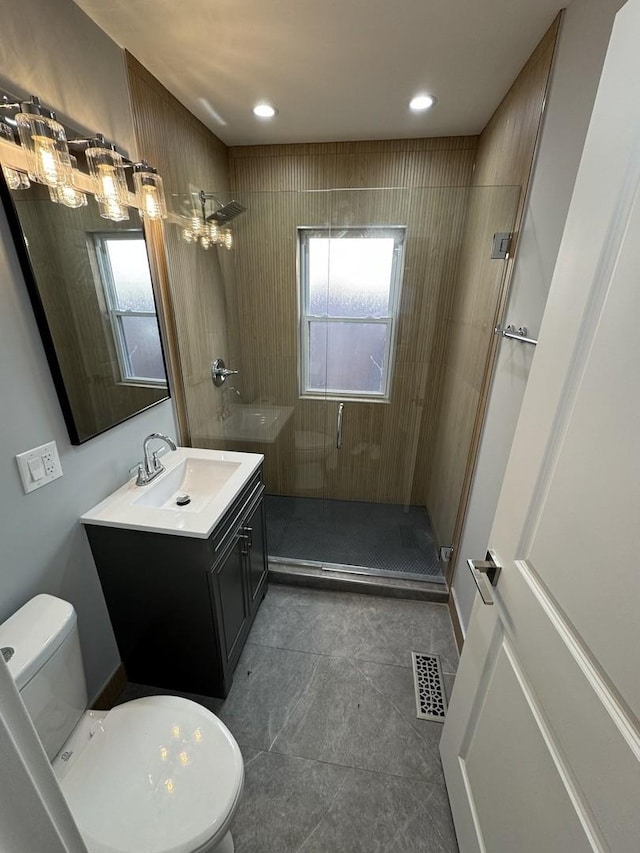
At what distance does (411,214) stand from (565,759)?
2.43 m

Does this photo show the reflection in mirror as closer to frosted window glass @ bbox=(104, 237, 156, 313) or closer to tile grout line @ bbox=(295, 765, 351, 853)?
frosted window glass @ bbox=(104, 237, 156, 313)

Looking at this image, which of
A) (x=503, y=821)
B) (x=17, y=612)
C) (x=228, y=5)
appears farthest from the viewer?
(x=228, y=5)

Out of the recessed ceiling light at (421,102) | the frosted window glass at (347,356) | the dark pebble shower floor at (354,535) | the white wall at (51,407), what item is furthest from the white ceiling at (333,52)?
the dark pebble shower floor at (354,535)

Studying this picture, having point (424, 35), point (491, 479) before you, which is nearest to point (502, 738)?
point (491, 479)

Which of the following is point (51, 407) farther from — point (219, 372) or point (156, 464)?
point (219, 372)

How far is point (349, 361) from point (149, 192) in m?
1.50

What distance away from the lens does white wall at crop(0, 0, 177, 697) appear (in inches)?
40.8

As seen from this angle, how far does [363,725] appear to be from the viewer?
1.50m

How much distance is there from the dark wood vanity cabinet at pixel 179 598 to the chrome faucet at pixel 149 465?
28 centimetres

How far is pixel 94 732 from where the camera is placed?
1077 millimetres

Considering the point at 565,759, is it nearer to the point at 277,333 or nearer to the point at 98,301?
the point at 98,301

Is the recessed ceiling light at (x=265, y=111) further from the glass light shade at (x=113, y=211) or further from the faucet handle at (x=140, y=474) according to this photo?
the faucet handle at (x=140, y=474)

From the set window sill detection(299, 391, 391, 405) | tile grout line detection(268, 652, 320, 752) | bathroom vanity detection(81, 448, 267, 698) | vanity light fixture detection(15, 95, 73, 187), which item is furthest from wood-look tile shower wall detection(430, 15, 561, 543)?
vanity light fixture detection(15, 95, 73, 187)

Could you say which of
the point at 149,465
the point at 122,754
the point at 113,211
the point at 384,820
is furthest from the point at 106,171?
the point at 384,820
